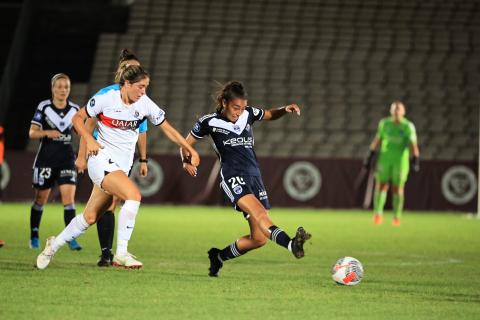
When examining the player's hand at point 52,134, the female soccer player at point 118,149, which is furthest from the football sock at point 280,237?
the player's hand at point 52,134

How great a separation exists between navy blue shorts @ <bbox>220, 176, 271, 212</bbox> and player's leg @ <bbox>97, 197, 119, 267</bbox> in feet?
5.00

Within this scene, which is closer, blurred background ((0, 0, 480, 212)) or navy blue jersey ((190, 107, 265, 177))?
navy blue jersey ((190, 107, 265, 177))

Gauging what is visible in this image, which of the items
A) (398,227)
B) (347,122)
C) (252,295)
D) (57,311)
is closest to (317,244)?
(398,227)

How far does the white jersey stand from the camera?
9133 millimetres

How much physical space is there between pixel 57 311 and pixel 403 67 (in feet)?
71.8

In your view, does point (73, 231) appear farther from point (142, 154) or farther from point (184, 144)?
Answer: point (184, 144)

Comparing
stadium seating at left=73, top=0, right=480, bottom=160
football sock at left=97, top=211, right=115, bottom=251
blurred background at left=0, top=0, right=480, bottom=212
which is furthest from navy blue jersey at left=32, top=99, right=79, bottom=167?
stadium seating at left=73, top=0, right=480, bottom=160

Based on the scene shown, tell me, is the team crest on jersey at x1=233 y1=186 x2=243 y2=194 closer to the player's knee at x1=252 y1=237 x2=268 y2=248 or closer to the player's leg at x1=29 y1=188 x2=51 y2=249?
the player's knee at x1=252 y1=237 x2=268 y2=248

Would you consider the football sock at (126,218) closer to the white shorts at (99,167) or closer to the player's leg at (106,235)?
the white shorts at (99,167)

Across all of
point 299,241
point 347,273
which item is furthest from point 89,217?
point 347,273

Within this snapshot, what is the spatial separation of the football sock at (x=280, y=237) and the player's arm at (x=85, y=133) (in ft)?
5.62

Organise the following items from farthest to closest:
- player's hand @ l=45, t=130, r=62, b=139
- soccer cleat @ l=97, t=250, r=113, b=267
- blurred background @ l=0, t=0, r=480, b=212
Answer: blurred background @ l=0, t=0, r=480, b=212, player's hand @ l=45, t=130, r=62, b=139, soccer cleat @ l=97, t=250, r=113, b=267

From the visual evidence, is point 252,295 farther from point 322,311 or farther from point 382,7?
point 382,7

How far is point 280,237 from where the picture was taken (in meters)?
8.34
